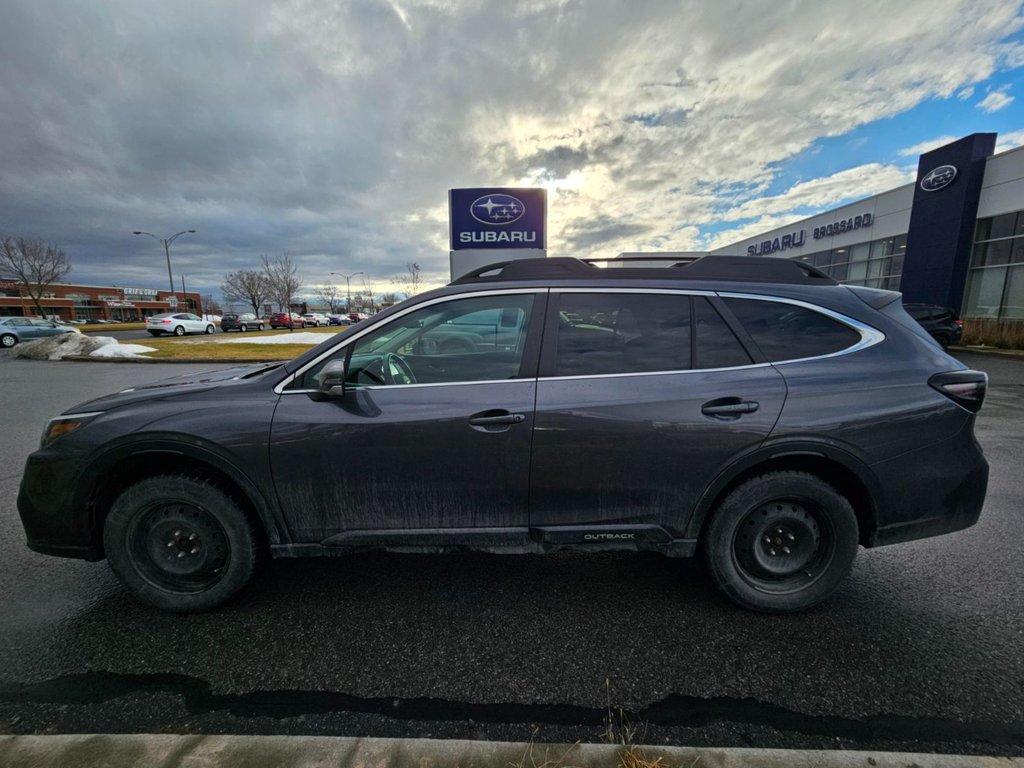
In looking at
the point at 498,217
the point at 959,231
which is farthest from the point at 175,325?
the point at 959,231

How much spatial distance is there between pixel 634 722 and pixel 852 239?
33.9 meters

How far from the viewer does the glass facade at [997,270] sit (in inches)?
727

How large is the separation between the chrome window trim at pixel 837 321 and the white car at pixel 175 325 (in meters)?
37.0

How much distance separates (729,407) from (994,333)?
22.9 meters

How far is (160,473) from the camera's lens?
8.20ft

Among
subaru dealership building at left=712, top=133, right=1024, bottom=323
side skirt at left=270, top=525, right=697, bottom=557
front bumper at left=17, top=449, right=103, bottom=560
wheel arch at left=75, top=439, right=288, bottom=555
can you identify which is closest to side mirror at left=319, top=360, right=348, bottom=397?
wheel arch at left=75, top=439, right=288, bottom=555

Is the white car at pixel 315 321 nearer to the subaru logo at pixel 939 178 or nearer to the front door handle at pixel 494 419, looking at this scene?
the subaru logo at pixel 939 178

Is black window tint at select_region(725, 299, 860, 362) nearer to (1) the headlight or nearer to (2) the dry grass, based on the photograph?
(1) the headlight

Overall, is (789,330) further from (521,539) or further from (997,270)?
(997,270)

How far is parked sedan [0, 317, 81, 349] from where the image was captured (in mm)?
20777

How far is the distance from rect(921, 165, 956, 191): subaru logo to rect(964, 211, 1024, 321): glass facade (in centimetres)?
232

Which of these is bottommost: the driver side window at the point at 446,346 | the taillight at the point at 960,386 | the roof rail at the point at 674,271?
the taillight at the point at 960,386

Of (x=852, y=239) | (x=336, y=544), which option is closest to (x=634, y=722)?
(x=336, y=544)

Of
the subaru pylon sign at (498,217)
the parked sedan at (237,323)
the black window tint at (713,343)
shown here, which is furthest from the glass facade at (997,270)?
the parked sedan at (237,323)
